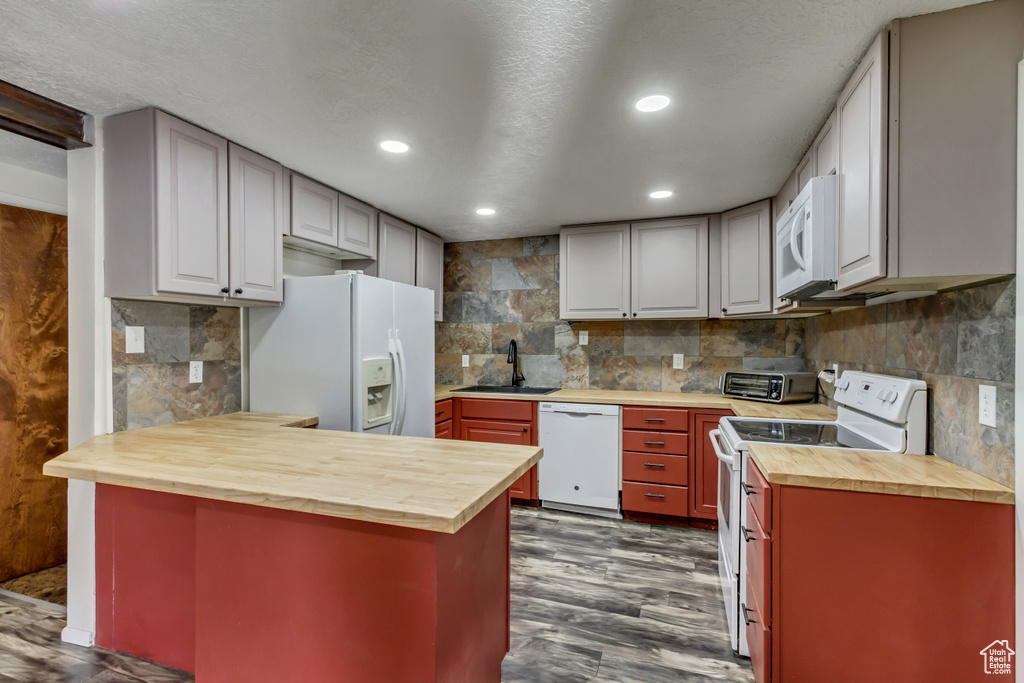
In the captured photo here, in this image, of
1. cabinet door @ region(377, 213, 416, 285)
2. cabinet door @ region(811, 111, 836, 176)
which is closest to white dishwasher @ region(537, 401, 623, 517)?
cabinet door @ region(377, 213, 416, 285)

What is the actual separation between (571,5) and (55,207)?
2.99m

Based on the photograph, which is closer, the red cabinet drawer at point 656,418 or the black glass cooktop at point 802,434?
the black glass cooktop at point 802,434

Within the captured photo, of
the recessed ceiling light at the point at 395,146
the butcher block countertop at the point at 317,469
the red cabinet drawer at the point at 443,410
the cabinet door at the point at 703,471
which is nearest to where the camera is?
the butcher block countertop at the point at 317,469

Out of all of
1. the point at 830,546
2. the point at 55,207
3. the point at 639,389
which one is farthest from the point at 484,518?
the point at 55,207

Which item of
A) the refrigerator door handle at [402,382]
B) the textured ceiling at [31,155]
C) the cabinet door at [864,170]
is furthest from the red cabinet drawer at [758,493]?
the textured ceiling at [31,155]

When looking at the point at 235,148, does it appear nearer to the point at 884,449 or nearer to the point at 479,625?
the point at 479,625

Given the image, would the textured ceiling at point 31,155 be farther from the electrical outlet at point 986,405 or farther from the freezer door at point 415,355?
the electrical outlet at point 986,405

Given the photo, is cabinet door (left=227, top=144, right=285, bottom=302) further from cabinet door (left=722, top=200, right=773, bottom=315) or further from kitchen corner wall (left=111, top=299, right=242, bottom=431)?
cabinet door (left=722, top=200, right=773, bottom=315)

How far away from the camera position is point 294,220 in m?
A: 2.59

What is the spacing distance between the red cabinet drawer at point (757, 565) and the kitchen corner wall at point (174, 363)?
255 centimetres

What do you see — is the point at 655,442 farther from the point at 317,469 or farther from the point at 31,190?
the point at 31,190

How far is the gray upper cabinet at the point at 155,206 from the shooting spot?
1.87 m

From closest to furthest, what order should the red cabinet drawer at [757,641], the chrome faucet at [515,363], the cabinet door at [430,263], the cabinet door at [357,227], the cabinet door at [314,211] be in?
the red cabinet drawer at [757,641], the cabinet door at [314,211], the cabinet door at [357,227], the cabinet door at [430,263], the chrome faucet at [515,363]

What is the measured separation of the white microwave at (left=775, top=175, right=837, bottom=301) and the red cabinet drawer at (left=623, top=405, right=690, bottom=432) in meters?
1.33
